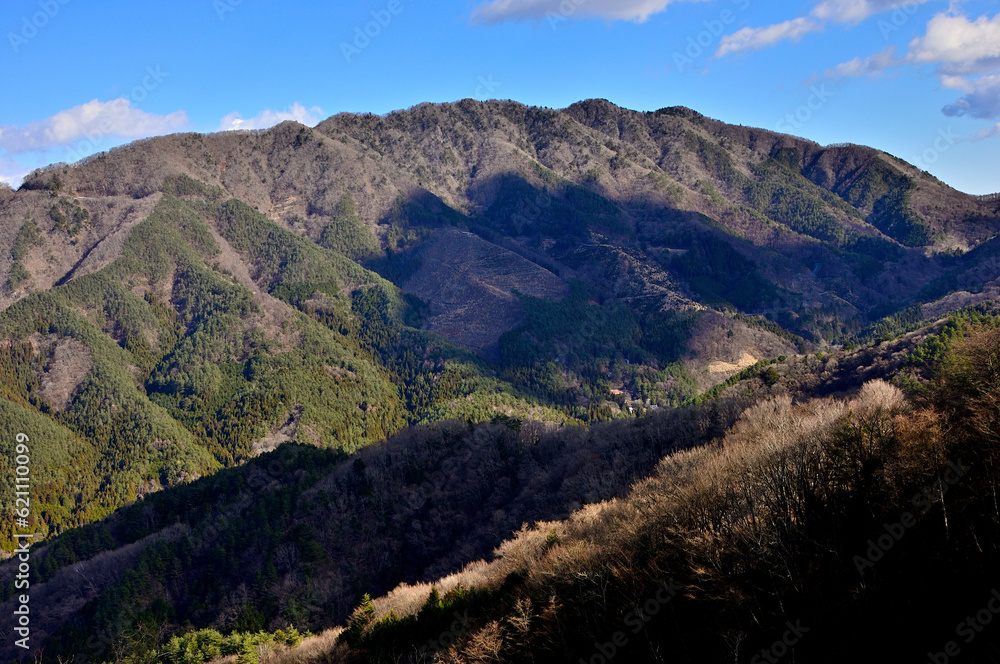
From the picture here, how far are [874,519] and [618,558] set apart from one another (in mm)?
17280

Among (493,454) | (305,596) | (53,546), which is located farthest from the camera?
(53,546)

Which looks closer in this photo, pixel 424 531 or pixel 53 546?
pixel 424 531

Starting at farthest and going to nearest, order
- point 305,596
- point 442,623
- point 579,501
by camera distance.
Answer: point 305,596, point 579,501, point 442,623

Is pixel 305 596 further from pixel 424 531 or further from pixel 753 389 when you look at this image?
pixel 753 389

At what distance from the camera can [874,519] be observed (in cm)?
3975

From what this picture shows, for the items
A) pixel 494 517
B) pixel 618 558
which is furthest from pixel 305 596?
pixel 618 558

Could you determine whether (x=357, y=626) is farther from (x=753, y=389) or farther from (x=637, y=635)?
(x=753, y=389)

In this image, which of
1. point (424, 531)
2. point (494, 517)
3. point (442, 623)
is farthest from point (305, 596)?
point (442, 623)

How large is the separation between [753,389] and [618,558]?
11001cm

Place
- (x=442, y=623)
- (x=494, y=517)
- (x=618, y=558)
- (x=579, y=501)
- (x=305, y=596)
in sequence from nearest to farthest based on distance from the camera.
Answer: (x=618, y=558), (x=442, y=623), (x=579, y=501), (x=305, y=596), (x=494, y=517)

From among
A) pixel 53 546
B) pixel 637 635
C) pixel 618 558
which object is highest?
pixel 618 558

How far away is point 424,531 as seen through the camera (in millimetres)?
111375

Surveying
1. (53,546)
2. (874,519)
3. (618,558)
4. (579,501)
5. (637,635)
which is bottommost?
(53,546)

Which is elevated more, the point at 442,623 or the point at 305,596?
the point at 442,623
